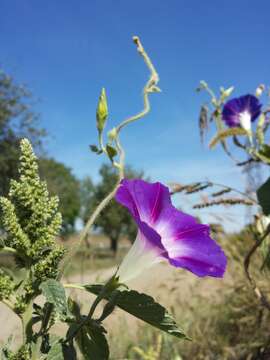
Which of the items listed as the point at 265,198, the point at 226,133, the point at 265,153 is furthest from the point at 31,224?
the point at 226,133

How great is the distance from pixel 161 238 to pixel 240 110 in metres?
1.63

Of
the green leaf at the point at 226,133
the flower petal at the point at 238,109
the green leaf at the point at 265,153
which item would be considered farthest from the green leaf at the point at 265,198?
the flower petal at the point at 238,109

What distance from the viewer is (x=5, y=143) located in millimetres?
14641

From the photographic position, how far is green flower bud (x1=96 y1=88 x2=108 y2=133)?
23.1 inches

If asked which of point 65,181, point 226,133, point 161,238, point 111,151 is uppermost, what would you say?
point 65,181

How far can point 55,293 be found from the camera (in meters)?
0.43

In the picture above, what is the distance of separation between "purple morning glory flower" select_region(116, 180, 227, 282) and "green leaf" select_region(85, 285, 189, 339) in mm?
22

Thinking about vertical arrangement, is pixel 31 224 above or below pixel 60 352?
above

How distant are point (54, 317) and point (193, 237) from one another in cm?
19

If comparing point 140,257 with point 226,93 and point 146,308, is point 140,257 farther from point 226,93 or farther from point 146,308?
point 226,93

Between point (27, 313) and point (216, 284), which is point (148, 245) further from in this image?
point (216, 284)

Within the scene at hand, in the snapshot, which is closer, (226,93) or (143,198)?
(143,198)

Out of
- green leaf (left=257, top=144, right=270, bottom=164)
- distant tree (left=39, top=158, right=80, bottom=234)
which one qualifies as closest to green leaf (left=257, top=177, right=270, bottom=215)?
green leaf (left=257, top=144, right=270, bottom=164)

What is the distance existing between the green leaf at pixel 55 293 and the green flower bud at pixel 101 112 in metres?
0.22
